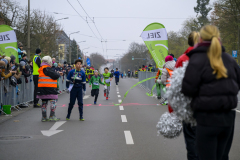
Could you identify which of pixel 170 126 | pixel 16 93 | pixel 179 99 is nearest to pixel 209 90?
pixel 179 99

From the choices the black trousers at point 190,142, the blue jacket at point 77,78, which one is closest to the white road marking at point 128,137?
the black trousers at point 190,142

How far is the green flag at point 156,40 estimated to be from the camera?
521 inches

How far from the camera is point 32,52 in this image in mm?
43438

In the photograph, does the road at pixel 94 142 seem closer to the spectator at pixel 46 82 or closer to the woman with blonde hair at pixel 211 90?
the spectator at pixel 46 82

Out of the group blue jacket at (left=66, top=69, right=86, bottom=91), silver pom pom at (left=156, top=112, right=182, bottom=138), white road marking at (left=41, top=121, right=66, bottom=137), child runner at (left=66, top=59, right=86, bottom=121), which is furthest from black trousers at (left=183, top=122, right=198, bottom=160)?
blue jacket at (left=66, top=69, right=86, bottom=91)

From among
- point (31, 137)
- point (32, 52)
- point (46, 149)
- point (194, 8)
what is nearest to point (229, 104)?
point (46, 149)

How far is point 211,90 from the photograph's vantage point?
290cm

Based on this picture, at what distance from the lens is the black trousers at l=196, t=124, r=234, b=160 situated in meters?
2.96

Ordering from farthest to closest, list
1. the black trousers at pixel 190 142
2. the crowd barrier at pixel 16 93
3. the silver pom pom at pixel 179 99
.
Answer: the crowd barrier at pixel 16 93
the black trousers at pixel 190 142
the silver pom pom at pixel 179 99

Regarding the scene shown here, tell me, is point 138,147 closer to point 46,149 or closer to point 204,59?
point 46,149

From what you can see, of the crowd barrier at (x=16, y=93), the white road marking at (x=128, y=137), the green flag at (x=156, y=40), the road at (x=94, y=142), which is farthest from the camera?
the green flag at (x=156, y=40)

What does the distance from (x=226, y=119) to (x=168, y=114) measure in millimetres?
965

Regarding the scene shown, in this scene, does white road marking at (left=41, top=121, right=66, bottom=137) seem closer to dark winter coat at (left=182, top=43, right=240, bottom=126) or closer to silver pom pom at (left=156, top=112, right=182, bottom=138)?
silver pom pom at (left=156, top=112, right=182, bottom=138)

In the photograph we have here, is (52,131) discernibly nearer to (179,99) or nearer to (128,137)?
(128,137)
